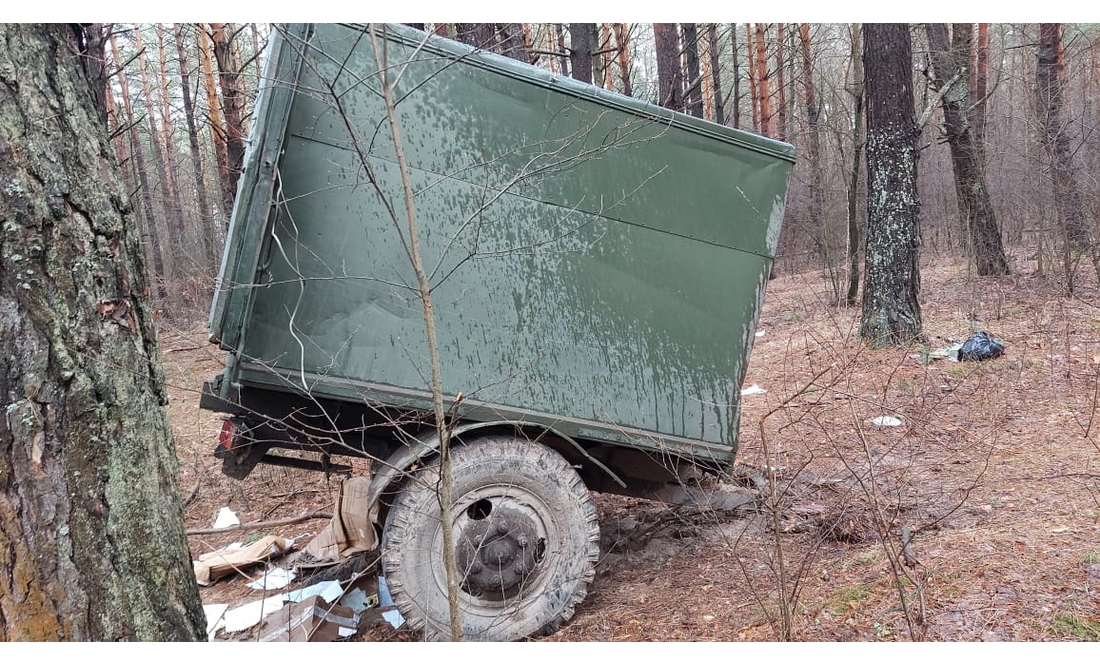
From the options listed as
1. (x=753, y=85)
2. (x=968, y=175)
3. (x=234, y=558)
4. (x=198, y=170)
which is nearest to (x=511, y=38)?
(x=234, y=558)

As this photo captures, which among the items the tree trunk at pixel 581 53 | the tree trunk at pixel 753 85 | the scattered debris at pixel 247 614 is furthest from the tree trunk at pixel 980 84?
the scattered debris at pixel 247 614

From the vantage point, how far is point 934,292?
1105 centimetres

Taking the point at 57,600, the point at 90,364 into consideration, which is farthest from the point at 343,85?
the point at 57,600

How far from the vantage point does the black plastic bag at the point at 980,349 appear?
7.02 m

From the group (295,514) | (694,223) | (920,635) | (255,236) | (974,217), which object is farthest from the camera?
(974,217)

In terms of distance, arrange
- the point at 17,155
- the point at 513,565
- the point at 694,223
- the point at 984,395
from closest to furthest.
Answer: the point at 17,155 < the point at 513,565 < the point at 694,223 < the point at 984,395

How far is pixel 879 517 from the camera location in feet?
8.74

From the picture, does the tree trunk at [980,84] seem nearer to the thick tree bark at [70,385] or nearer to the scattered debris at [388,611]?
the scattered debris at [388,611]

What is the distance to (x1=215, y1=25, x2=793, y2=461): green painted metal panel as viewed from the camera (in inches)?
115

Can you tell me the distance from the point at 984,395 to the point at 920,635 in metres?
4.38

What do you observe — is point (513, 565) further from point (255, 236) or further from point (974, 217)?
point (974, 217)

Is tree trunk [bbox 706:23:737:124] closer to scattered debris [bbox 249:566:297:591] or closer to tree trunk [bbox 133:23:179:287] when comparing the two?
scattered debris [bbox 249:566:297:591]

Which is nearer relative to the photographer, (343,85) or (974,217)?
(343,85)

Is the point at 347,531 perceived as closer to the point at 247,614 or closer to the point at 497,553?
the point at 247,614
